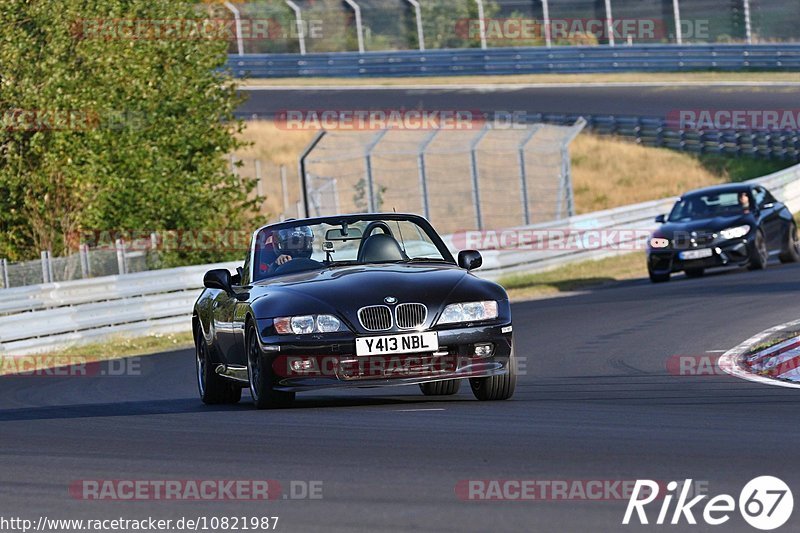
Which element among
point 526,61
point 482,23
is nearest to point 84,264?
point 482,23

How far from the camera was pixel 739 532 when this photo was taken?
5.76 m

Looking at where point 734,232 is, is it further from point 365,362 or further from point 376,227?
point 365,362

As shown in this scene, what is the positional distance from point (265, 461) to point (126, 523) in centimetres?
156

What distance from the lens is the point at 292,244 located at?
11.8m

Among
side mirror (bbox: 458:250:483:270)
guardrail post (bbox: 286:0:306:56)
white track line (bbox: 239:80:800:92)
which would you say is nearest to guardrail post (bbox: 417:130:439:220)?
white track line (bbox: 239:80:800:92)

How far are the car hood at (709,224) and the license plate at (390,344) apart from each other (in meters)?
14.9

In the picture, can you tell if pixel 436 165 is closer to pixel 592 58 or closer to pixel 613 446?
pixel 592 58

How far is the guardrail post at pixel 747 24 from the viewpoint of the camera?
42875 millimetres

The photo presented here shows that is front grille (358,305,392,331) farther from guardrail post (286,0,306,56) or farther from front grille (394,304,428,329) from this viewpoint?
guardrail post (286,0,306,56)

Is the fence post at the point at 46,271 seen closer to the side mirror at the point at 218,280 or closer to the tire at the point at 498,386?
the side mirror at the point at 218,280

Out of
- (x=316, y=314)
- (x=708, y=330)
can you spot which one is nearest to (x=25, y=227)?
(x=708, y=330)

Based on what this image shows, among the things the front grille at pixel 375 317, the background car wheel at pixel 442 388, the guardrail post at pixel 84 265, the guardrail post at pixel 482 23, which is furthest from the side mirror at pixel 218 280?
the guardrail post at pixel 482 23

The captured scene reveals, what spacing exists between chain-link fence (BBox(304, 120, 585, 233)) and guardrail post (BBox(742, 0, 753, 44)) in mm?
8735

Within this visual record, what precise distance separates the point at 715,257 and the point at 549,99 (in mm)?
20714
